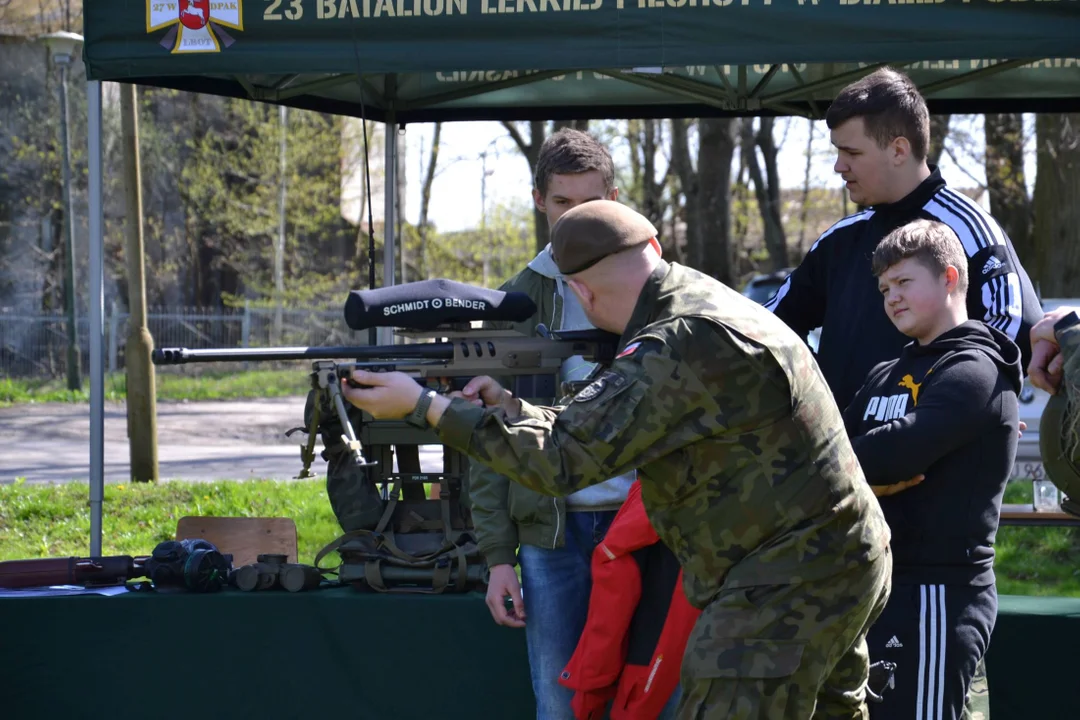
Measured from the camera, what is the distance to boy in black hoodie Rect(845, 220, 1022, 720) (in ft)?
9.51

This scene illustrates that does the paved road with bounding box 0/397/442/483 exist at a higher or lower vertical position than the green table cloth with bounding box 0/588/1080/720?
lower

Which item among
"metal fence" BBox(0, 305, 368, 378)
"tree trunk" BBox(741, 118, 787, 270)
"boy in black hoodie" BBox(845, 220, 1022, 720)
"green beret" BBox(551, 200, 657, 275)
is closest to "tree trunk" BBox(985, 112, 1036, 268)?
"tree trunk" BBox(741, 118, 787, 270)

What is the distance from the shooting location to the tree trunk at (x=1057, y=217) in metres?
12.9

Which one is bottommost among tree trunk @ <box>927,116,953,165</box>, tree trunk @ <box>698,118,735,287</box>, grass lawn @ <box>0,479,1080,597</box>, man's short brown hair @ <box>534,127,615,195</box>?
grass lawn @ <box>0,479,1080,597</box>

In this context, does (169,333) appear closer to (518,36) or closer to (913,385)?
(518,36)

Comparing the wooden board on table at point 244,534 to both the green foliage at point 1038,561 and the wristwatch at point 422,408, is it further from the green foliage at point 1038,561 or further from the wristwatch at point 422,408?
the green foliage at point 1038,561

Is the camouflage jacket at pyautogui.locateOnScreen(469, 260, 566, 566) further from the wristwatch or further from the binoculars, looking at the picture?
the binoculars

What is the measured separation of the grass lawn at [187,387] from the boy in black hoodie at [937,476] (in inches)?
781

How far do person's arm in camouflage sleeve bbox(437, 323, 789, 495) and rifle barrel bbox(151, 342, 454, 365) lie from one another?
0.67m

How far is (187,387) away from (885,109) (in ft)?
73.2

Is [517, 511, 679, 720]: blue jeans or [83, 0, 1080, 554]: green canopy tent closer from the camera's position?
[517, 511, 679, 720]: blue jeans

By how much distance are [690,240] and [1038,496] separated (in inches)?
515

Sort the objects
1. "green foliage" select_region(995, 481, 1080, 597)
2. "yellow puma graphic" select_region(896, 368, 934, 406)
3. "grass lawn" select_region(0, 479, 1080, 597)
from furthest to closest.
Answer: "grass lawn" select_region(0, 479, 1080, 597)
"green foliage" select_region(995, 481, 1080, 597)
"yellow puma graphic" select_region(896, 368, 934, 406)

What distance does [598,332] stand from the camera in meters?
3.11
